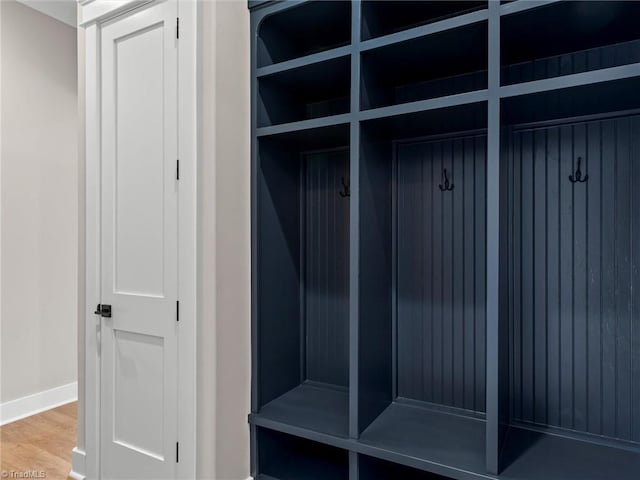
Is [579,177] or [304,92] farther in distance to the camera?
[304,92]

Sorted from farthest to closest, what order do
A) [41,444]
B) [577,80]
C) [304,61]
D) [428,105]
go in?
[41,444] < [304,61] < [428,105] < [577,80]

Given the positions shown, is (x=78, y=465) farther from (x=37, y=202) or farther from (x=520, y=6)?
(x=520, y=6)

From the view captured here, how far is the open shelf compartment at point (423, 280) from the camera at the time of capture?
1.85m

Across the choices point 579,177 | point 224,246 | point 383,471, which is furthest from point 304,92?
point 383,471

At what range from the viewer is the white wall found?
2928 mm

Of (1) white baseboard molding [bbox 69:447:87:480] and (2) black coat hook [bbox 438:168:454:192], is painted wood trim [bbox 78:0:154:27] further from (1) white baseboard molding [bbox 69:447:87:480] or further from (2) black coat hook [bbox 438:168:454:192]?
(1) white baseboard molding [bbox 69:447:87:480]

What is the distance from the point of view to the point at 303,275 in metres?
2.39

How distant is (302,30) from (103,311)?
1.65 m

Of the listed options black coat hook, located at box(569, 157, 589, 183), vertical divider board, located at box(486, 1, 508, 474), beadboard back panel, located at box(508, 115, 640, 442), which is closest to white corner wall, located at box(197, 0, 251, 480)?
vertical divider board, located at box(486, 1, 508, 474)

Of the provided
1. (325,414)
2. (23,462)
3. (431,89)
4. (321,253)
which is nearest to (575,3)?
(431,89)

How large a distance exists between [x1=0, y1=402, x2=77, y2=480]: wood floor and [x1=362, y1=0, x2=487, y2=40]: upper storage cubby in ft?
8.72

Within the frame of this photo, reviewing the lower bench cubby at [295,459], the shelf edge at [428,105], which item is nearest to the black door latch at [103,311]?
the lower bench cubby at [295,459]

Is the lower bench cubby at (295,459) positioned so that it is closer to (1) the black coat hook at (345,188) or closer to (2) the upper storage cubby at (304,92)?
(1) the black coat hook at (345,188)

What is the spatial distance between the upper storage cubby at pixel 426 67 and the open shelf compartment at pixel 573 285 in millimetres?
307
